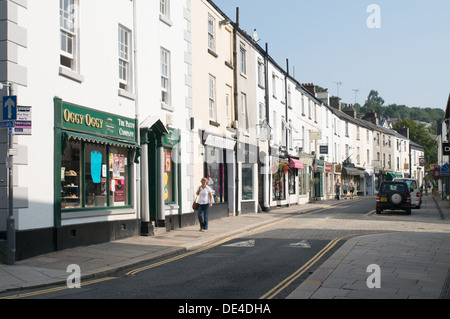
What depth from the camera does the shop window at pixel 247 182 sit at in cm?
2553

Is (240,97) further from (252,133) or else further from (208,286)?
(208,286)

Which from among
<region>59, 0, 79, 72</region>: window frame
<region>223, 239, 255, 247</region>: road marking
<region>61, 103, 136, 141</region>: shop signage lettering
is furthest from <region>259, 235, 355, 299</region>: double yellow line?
<region>59, 0, 79, 72</region>: window frame

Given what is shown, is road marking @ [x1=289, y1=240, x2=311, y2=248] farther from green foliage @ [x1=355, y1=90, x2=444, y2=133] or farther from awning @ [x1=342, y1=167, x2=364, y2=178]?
green foliage @ [x1=355, y1=90, x2=444, y2=133]

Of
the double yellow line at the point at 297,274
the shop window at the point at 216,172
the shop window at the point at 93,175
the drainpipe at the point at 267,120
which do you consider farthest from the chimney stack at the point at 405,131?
the shop window at the point at 93,175

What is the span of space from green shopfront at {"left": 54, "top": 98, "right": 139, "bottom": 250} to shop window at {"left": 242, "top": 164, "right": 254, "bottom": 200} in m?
11.0

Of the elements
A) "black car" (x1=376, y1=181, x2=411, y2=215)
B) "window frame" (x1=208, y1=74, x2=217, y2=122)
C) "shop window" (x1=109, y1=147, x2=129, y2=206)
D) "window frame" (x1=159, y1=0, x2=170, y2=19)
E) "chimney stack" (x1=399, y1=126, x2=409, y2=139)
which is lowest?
"black car" (x1=376, y1=181, x2=411, y2=215)

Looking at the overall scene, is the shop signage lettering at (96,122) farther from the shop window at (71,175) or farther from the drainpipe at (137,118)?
the shop window at (71,175)

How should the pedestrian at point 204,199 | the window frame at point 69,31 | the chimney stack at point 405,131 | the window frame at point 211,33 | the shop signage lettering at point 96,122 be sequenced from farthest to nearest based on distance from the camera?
1. the chimney stack at point 405,131
2. the window frame at point 211,33
3. the pedestrian at point 204,199
4. the window frame at point 69,31
5. the shop signage lettering at point 96,122

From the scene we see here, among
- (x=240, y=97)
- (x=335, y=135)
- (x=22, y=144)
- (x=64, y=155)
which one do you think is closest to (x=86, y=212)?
(x=64, y=155)

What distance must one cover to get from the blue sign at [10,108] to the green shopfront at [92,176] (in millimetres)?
1676

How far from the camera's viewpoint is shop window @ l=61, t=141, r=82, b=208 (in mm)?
12117

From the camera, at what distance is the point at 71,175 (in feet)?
40.8

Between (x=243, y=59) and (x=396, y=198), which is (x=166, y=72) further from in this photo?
(x=396, y=198)

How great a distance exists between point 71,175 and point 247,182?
1450cm
